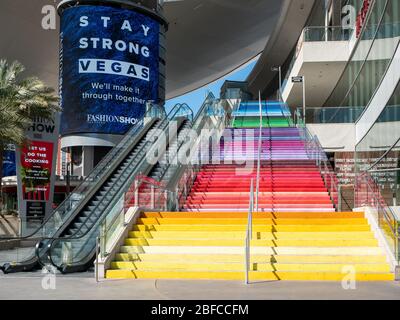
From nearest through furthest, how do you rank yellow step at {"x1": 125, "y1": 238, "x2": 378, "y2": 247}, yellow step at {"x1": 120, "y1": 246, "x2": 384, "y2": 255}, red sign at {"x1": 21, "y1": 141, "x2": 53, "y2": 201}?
yellow step at {"x1": 120, "y1": 246, "x2": 384, "y2": 255} → yellow step at {"x1": 125, "y1": 238, "x2": 378, "y2": 247} → red sign at {"x1": 21, "y1": 141, "x2": 53, "y2": 201}

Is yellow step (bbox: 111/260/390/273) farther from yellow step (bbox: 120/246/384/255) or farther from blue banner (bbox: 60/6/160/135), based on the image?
blue banner (bbox: 60/6/160/135)

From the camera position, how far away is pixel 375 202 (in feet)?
43.7

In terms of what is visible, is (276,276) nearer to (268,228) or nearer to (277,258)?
(277,258)

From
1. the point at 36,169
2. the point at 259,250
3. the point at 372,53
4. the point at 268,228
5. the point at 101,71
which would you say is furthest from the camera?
the point at 101,71

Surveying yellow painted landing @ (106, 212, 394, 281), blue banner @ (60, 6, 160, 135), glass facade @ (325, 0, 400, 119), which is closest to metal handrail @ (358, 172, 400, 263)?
yellow painted landing @ (106, 212, 394, 281)

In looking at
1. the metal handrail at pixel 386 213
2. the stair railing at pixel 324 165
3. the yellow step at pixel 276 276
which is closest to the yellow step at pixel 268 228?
the metal handrail at pixel 386 213

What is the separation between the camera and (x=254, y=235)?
12.9 m

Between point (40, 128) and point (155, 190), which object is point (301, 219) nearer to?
point (155, 190)

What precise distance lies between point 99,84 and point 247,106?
11176 millimetres

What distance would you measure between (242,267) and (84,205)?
7.09 metres

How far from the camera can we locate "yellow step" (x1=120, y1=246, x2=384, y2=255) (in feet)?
39.4

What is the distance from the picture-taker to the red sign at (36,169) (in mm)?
29219

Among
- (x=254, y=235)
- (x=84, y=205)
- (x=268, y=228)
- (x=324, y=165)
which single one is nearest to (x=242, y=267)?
(x=254, y=235)

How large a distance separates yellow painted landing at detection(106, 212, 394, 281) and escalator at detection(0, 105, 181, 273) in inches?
93.1
